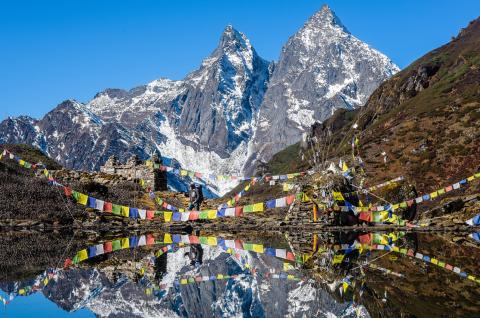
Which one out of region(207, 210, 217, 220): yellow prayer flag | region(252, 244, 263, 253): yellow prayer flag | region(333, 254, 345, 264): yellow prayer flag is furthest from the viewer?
region(207, 210, 217, 220): yellow prayer flag

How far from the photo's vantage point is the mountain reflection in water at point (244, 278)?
12.4m

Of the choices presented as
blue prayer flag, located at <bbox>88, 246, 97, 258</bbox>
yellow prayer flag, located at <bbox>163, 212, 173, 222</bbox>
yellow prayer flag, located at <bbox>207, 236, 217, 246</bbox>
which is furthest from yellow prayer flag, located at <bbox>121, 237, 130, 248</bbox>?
yellow prayer flag, located at <bbox>163, 212, 173, 222</bbox>

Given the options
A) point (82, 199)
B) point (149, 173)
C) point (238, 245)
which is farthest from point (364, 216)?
point (149, 173)

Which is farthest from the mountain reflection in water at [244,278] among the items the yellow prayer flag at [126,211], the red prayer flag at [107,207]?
the yellow prayer flag at [126,211]

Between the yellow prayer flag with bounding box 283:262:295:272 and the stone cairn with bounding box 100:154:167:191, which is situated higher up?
the stone cairn with bounding box 100:154:167:191

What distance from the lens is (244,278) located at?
56.0 ft

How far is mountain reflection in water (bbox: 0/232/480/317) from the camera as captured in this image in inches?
489

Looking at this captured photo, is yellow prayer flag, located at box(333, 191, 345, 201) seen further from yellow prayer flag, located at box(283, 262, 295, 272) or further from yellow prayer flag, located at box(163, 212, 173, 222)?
yellow prayer flag, located at box(283, 262, 295, 272)

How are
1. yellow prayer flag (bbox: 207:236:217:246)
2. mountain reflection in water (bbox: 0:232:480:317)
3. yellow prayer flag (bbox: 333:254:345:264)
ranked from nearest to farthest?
mountain reflection in water (bbox: 0:232:480:317)
yellow prayer flag (bbox: 333:254:345:264)
yellow prayer flag (bbox: 207:236:217:246)

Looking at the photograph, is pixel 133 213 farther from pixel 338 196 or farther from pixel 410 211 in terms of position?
pixel 410 211

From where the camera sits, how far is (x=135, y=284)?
613 inches

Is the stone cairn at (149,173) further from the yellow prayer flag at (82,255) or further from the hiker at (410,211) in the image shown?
the yellow prayer flag at (82,255)

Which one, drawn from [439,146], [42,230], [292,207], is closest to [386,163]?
[439,146]

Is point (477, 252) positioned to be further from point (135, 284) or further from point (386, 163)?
point (386, 163)
